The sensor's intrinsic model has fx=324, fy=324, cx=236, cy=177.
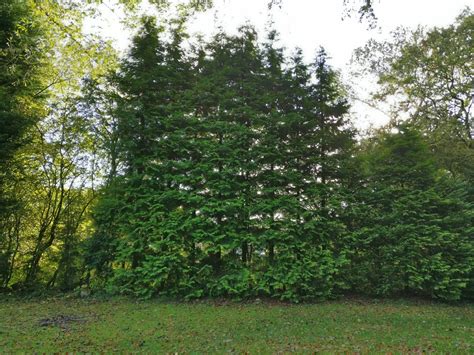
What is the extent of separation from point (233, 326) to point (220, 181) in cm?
481

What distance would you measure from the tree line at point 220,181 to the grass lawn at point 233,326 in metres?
1.05

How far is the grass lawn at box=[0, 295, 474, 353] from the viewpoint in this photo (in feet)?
18.5

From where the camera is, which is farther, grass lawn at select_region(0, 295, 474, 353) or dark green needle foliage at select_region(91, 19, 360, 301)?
dark green needle foliage at select_region(91, 19, 360, 301)

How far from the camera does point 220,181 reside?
35.2 feet

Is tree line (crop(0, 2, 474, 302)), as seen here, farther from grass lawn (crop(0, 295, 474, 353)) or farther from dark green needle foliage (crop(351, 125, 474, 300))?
grass lawn (crop(0, 295, 474, 353))

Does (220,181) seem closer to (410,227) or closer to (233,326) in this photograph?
(233,326)

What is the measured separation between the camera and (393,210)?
1090cm

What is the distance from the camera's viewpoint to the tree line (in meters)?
10.3

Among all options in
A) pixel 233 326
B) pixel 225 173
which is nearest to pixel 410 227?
pixel 225 173

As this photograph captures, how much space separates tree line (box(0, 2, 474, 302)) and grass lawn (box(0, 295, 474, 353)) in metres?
1.05

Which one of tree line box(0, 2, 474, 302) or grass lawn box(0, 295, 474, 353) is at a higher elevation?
tree line box(0, 2, 474, 302)

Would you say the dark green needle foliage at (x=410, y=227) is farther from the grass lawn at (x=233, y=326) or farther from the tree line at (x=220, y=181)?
the grass lawn at (x=233, y=326)

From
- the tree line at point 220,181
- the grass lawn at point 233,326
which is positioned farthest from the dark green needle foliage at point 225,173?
the grass lawn at point 233,326

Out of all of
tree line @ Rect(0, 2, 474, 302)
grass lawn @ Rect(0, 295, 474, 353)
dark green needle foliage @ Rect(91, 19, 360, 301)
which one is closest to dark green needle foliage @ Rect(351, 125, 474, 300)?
tree line @ Rect(0, 2, 474, 302)
